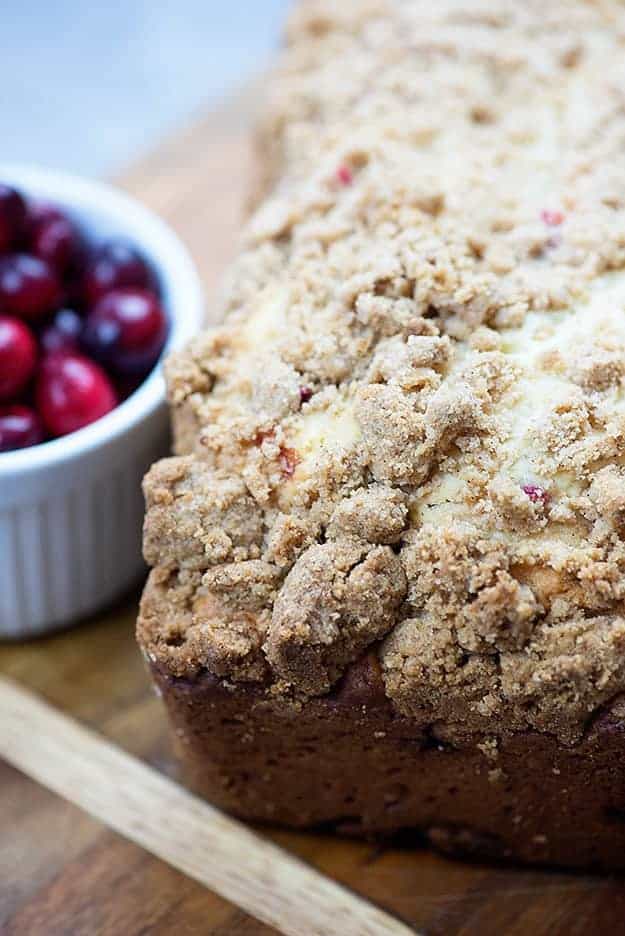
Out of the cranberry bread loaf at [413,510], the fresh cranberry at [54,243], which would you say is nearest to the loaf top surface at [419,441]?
the cranberry bread loaf at [413,510]

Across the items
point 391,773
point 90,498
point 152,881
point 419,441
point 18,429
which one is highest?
point 419,441

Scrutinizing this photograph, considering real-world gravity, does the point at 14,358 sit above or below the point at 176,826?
above

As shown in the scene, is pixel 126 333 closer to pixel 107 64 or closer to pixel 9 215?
pixel 9 215

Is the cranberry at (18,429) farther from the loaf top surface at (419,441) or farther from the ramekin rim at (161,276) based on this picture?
the loaf top surface at (419,441)

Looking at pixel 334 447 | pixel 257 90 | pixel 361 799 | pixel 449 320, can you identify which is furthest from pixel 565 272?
pixel 257 90

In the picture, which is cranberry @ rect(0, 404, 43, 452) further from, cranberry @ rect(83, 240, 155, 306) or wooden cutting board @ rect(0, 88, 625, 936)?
wooden cutting board @ rect(0, 88, 625, 936)

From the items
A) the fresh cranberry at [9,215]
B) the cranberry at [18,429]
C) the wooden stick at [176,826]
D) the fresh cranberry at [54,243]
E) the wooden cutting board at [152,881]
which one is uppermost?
the fresh cranberry at [9,215]

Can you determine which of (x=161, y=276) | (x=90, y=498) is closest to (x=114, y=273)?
(x=161, y=276)
